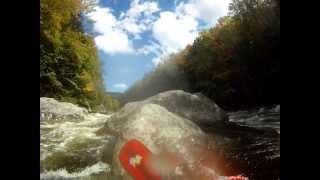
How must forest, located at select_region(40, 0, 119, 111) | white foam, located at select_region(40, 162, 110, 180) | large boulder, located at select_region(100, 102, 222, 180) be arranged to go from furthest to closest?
forest, located at select_region(40, 0, 119, 111) < large boulder, located at select_region(100, 102, 222, 180) < white foam, located at select_region(40, 162, 110, 180)

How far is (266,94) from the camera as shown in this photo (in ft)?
14.0

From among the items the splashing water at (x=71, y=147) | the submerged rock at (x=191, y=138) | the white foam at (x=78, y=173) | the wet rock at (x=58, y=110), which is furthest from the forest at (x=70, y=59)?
the white foam at (x=78, y=173)

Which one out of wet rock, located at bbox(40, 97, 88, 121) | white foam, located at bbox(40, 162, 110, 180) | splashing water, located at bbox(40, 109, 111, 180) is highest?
wet rock, located at bbox(40, 97, 88, 121)

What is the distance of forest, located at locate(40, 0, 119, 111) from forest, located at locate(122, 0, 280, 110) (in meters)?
0.37

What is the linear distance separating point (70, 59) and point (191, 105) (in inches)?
51.1

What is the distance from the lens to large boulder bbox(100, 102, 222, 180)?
4.00m

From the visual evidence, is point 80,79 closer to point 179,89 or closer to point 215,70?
point 179,89

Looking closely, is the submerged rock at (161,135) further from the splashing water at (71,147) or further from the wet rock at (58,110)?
the wet rock at (58,110)

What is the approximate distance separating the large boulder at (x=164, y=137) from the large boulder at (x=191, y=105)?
0.06 metres

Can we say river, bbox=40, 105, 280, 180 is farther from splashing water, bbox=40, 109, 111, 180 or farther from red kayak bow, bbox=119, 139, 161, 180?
red kayak bow, bbox=119, 139, 161, 180

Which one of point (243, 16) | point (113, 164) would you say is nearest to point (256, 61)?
point (243, 16)

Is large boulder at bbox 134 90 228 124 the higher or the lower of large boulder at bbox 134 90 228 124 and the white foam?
the higher

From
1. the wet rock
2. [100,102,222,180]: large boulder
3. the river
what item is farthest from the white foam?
the wet rock

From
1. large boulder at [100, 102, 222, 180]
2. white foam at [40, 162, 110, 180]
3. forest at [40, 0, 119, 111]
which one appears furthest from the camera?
forest at [40, 0, 119, 111]
